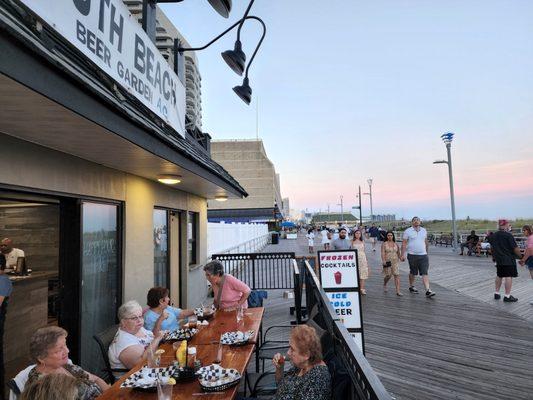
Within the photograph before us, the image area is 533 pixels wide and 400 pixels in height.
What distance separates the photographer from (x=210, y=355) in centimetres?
318

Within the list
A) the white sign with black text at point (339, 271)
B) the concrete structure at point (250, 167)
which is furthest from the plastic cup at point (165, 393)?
the concrete structure at point (250, 167)

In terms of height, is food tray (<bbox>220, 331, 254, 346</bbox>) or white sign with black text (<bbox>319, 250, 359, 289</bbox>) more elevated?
white sign with black text (<bbox>319, 250, 359, 289</bbox>)

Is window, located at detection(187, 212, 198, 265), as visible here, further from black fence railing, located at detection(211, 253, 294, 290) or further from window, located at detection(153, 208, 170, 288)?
window, located at detection(153, 208, 170, 288)

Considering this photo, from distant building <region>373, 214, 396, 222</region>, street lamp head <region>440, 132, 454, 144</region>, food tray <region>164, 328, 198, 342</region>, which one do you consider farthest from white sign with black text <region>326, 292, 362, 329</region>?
distant building <region>373, 214, 396, 222</region>

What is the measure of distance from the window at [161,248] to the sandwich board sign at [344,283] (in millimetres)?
3295

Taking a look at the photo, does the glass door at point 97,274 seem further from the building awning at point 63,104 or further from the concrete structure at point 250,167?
the concrete structure at point 250,167

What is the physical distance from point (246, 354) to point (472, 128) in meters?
27.3

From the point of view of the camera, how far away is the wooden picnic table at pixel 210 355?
7.87 feet

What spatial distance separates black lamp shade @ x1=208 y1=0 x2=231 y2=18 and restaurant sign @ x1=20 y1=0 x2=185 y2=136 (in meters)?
0.74

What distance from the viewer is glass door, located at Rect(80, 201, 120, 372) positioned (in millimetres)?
4152

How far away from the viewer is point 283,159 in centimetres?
9762

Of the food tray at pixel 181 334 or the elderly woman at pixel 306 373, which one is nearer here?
the elderly woman at pixel 306 373

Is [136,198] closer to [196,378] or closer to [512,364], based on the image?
[196,378]

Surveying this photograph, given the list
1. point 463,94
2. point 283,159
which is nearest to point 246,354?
point 463,94
